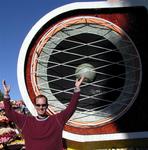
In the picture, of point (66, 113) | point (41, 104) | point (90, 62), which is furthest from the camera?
point (90, 62)

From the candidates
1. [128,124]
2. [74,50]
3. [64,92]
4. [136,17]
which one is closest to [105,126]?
[128,124]

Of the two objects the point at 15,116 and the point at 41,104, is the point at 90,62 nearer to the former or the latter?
the point at 15,116

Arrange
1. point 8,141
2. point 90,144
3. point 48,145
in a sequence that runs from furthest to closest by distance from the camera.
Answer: point 8,141 < point 90,144 < point 48,145

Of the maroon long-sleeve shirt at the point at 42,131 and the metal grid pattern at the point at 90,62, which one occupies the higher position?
the metal grid pattern at the point at 90,62

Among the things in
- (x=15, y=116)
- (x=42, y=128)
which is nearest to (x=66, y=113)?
(x=42, y=128)

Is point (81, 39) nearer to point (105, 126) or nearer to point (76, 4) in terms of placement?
point (76, 4)

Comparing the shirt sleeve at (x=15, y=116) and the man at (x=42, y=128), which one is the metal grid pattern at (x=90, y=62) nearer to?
the shirt sleeve at (x=15, y=116)

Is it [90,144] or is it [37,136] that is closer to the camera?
[37,136]

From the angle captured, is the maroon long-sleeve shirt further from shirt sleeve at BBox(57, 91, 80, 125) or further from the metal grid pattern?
the metal grid pattern

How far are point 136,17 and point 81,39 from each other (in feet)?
3.66

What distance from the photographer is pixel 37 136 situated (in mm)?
5102

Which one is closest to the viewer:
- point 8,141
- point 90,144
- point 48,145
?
point 48,145

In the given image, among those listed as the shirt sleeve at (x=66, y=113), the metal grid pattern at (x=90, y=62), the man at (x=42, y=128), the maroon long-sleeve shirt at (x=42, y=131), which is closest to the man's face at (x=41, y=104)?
the man at (x=42, y=128)

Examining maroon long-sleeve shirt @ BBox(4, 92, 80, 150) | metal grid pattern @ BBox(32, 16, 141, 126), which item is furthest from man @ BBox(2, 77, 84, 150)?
metal grid pattern @ BBox(32, 16, 141, 126)
